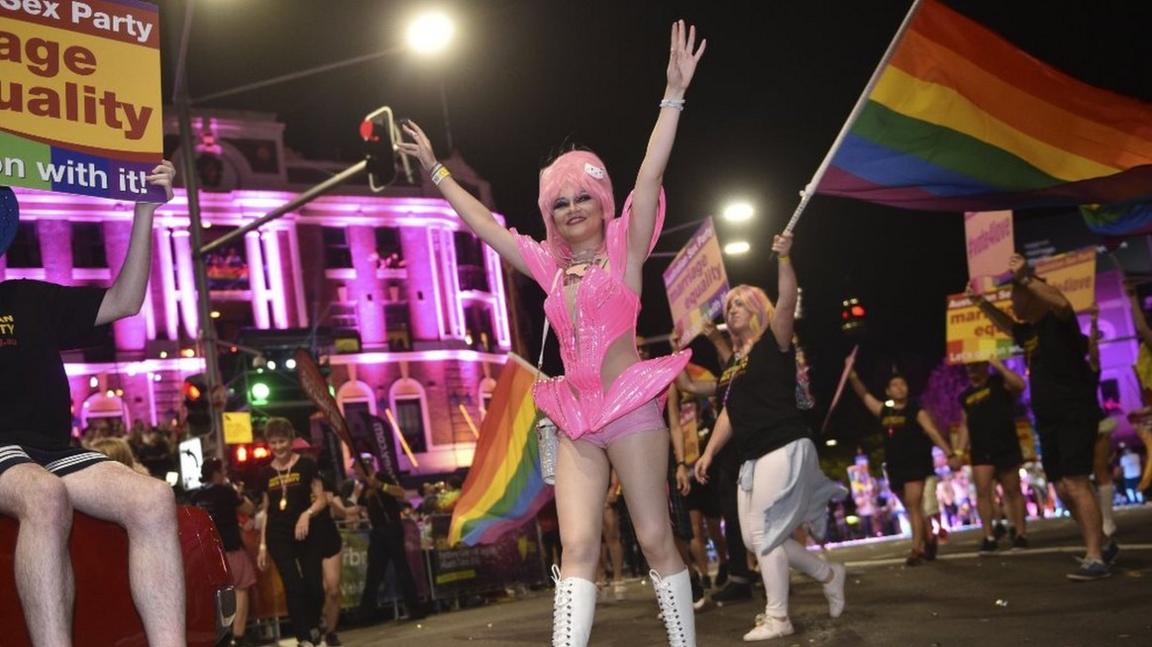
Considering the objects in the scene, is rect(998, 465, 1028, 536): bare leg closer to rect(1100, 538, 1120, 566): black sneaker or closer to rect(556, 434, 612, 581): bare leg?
rect(1100, 538, 1120, 566): black sneaker

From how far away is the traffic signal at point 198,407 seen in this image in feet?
50.8

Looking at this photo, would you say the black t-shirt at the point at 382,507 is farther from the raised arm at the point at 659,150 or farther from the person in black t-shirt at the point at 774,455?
the raised arm at the point at 659,150

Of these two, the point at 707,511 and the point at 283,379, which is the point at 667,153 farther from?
the point at 283,379

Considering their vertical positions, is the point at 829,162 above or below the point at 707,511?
above

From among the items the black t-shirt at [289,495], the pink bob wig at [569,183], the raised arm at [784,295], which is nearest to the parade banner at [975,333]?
the raised arm at [784,295]

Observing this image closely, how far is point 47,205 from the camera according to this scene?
4884cm

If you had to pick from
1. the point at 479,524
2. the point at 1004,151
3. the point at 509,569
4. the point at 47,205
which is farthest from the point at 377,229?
the point at 1004,151

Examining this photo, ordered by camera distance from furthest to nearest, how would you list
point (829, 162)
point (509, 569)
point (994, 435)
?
point (509, 569) < point (994, 435) < point (829, 162)

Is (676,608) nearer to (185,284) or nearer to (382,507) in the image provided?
(382,507)

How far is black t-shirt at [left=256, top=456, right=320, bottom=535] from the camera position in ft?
35.7

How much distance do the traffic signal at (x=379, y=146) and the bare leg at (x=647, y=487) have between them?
1045 cm

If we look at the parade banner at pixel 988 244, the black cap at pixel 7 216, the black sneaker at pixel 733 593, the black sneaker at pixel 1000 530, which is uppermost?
the parade banner at pixel 988 244

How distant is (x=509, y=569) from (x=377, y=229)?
39.3 meters

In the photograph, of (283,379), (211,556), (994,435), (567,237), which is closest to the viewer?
(211,556)
